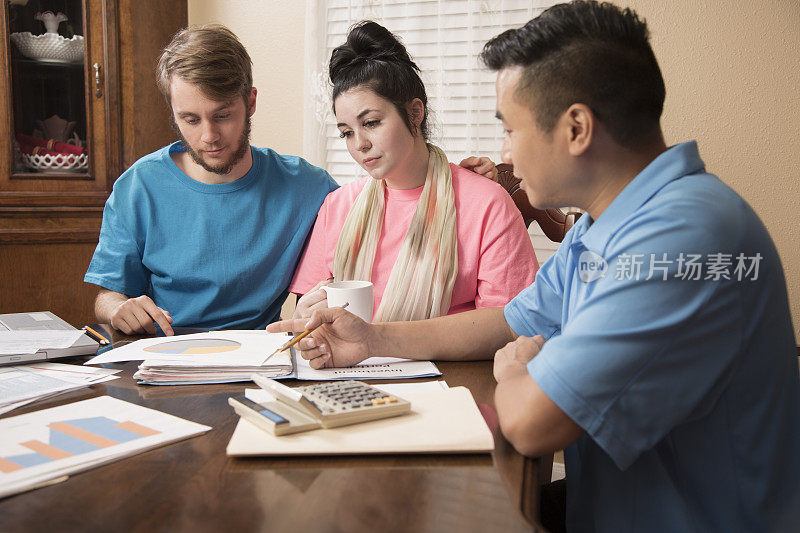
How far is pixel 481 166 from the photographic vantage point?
163 centimetres

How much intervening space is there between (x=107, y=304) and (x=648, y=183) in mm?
1321

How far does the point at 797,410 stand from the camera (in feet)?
2.79

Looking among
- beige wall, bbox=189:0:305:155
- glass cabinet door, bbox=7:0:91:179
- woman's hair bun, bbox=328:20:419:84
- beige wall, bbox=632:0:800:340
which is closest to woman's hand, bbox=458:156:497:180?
woman's hair bun, bbox=328:20:419:84

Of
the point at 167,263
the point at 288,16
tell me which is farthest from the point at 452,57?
the point at 167,263

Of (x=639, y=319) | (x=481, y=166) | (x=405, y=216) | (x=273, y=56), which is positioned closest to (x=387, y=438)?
(x=639, y=319)

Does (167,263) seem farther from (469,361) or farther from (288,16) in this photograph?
(288,16)

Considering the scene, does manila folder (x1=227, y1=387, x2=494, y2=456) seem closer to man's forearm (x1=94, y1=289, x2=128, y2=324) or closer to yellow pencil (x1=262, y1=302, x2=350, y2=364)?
yellow pencil (x1=262, y1=302, x2=350, y2=364)

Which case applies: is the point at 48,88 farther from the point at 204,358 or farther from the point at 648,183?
the point at 648,183

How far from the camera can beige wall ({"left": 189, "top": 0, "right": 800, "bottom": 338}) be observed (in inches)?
85.2

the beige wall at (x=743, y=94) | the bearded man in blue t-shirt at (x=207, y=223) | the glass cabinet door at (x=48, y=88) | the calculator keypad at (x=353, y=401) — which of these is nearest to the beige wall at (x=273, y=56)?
the glass cabinet door at (x=48, y=88)

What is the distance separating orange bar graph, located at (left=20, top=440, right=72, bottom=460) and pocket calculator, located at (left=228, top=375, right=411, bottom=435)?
200 mm

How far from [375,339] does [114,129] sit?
189 cm

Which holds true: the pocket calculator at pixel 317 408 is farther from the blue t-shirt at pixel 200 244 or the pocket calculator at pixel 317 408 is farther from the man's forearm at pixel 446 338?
the blue t-shirt at pixel 200 244

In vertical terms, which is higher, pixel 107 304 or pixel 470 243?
pixel 470 243
